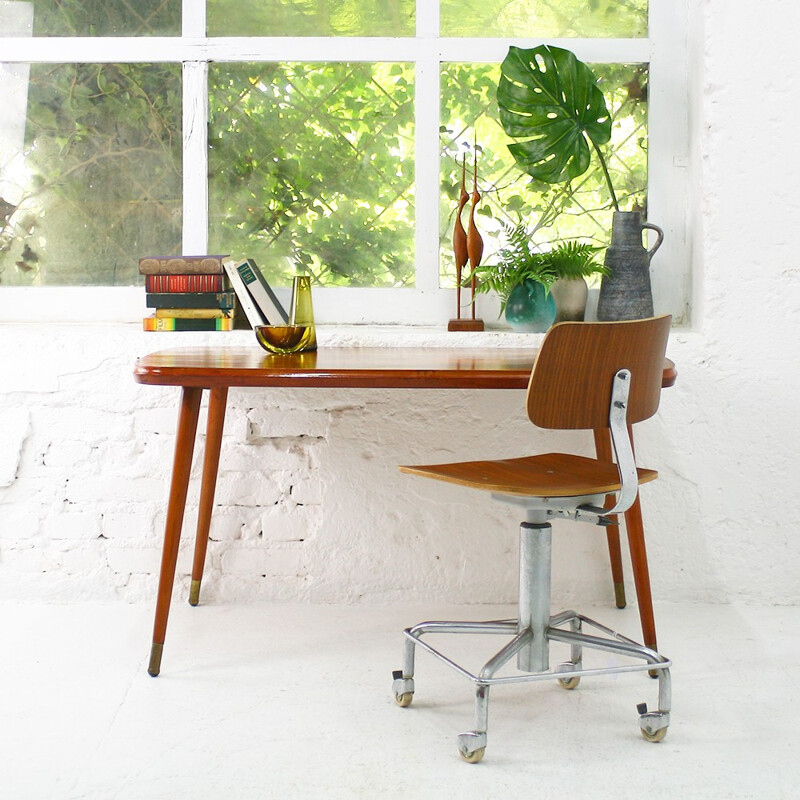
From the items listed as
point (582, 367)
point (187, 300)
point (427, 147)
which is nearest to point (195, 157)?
point (187, 300)

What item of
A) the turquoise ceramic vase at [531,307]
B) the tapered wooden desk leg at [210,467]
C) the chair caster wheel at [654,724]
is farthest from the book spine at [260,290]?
the chair caster wheel at [654,724]

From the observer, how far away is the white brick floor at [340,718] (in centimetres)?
171

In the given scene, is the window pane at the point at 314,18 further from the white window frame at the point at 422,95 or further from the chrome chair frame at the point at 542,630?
the chrome chair frame at the point at 542,630

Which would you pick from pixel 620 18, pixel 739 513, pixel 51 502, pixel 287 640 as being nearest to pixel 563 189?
pixel 620 18

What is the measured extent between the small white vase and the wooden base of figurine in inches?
8.7

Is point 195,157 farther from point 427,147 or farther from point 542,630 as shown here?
point 542,630

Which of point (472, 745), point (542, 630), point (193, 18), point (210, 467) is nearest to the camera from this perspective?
point (472, 745)

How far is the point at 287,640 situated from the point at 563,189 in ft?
5.00

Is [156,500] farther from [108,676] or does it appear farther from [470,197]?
[470,197]

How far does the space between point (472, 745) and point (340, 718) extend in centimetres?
32

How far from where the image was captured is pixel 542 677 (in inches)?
69.2

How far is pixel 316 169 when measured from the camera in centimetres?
293

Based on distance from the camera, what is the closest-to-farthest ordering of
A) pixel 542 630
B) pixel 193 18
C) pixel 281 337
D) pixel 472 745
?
1. pixel 472 745
2. pixel 542 630
3. pixel 281 337
4. pixel 193 18

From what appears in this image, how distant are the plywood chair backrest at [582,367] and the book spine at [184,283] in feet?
4.04
